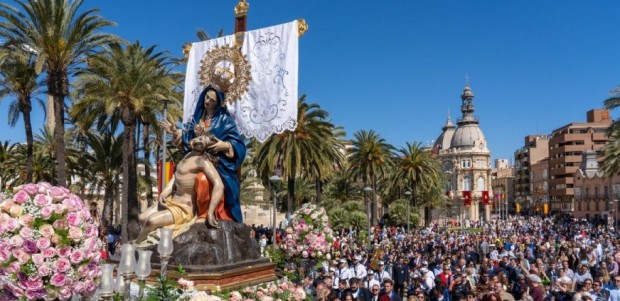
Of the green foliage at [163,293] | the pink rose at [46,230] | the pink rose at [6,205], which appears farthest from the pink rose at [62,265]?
the green foliage at [163,293]

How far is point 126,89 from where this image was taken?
2170 centimetres

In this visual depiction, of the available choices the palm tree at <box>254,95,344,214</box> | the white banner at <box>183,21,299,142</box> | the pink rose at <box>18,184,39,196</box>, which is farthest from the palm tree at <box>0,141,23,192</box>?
the pink rose at <box>18,184,39,196</box>

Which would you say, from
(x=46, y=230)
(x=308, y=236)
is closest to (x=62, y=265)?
(x=46, y=230)

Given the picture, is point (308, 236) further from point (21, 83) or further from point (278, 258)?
point (21, 83)

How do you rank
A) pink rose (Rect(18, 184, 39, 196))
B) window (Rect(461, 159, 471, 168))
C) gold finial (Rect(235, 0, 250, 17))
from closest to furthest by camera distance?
pink rose (Rect(18, 184, 39, 196)) < gold finial (Rect(235, 0, 250, 17)) < window (Rect(461, 159, 471, 168))

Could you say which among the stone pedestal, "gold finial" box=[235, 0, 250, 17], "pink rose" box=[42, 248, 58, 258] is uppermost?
"gold finial" box=[235, 0, 250, 17]

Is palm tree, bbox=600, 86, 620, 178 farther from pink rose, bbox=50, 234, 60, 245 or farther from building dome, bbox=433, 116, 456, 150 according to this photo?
building dome, bbox=433, 116, 456, 150

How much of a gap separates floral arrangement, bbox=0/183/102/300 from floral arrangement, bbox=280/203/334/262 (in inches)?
344

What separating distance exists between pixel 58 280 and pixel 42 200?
0.74 meters

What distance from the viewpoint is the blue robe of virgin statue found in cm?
1034

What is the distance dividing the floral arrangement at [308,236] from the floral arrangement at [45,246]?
873cm

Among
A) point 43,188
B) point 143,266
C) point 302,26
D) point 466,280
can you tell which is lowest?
point 466,280

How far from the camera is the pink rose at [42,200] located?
17.1ft

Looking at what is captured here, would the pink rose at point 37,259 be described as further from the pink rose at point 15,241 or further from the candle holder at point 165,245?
the candle holder at point 165,245
